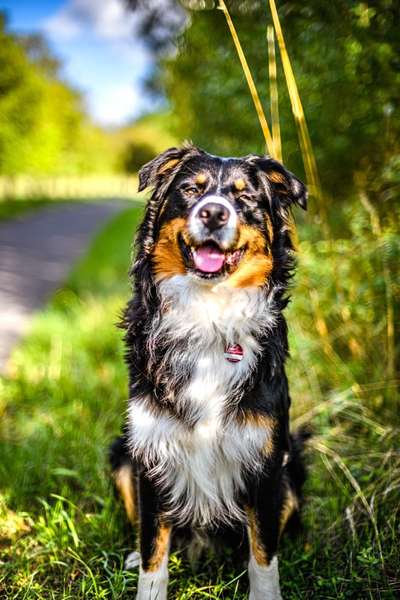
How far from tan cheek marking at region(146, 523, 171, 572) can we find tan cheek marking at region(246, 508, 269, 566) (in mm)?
362

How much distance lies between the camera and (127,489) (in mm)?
2707

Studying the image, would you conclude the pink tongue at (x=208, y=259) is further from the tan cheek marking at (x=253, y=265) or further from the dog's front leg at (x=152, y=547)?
the dog's front leg at (x=152, y=547)

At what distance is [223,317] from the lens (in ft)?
7.94

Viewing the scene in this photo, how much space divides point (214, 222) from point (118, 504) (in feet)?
5.18

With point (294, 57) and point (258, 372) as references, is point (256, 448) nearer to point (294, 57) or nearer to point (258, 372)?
point (258, 372)

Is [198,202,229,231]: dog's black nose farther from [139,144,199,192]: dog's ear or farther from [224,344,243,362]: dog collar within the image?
[224,344,243,362]: dog collar

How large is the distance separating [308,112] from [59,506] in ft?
11.0

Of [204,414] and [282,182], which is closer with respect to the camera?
[204,414]

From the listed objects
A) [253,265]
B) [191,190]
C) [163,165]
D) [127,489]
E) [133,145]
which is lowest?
[127,489]

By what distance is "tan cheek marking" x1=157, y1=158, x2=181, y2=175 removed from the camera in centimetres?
259

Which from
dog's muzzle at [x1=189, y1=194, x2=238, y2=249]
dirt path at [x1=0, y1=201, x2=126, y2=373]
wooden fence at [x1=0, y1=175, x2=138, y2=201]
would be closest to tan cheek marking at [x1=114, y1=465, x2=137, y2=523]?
dog's muzzle at [x1=189, y1=194, x2=238, y2=249]

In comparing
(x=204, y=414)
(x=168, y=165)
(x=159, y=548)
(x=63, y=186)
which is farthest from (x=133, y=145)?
(x=159, y=548)

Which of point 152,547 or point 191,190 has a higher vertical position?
point 191,190

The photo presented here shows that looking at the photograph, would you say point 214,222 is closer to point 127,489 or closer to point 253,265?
point 253,265
